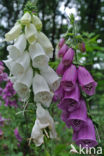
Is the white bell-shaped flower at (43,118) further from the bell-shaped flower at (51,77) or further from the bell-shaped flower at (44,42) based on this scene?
the bell-shaped flower at (44,42)

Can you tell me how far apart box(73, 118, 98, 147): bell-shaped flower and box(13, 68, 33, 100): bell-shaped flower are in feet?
1.18

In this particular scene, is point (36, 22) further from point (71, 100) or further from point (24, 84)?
point (71, 100)

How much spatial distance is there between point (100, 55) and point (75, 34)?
115cm

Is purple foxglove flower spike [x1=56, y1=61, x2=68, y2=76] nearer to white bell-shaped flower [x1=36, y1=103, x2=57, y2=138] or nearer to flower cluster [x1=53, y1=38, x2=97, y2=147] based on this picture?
flower cluster [x1=53, y1=38, x2=97, y2=147]

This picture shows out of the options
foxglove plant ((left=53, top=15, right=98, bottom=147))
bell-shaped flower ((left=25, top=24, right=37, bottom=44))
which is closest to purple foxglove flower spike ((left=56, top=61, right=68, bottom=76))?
foxglove plant ((left=53, top=15, right=98, bottom=147))

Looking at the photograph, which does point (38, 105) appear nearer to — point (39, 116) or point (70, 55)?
point (39, 116)

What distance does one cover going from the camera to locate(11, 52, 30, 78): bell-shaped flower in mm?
1041

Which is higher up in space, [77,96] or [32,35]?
[32,35]

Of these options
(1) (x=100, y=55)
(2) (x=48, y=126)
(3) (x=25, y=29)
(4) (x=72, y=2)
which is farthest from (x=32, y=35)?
(4) (x=72, y=2)

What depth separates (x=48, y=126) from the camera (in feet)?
3.60

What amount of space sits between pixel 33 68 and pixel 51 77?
0.36 ft

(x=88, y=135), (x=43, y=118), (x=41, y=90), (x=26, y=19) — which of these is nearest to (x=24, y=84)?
(x=41, y=90)

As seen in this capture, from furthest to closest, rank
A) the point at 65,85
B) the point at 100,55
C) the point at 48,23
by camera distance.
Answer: the point at 48,23, the point at 100,55, the point at 65,85

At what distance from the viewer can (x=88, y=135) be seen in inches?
44.5
